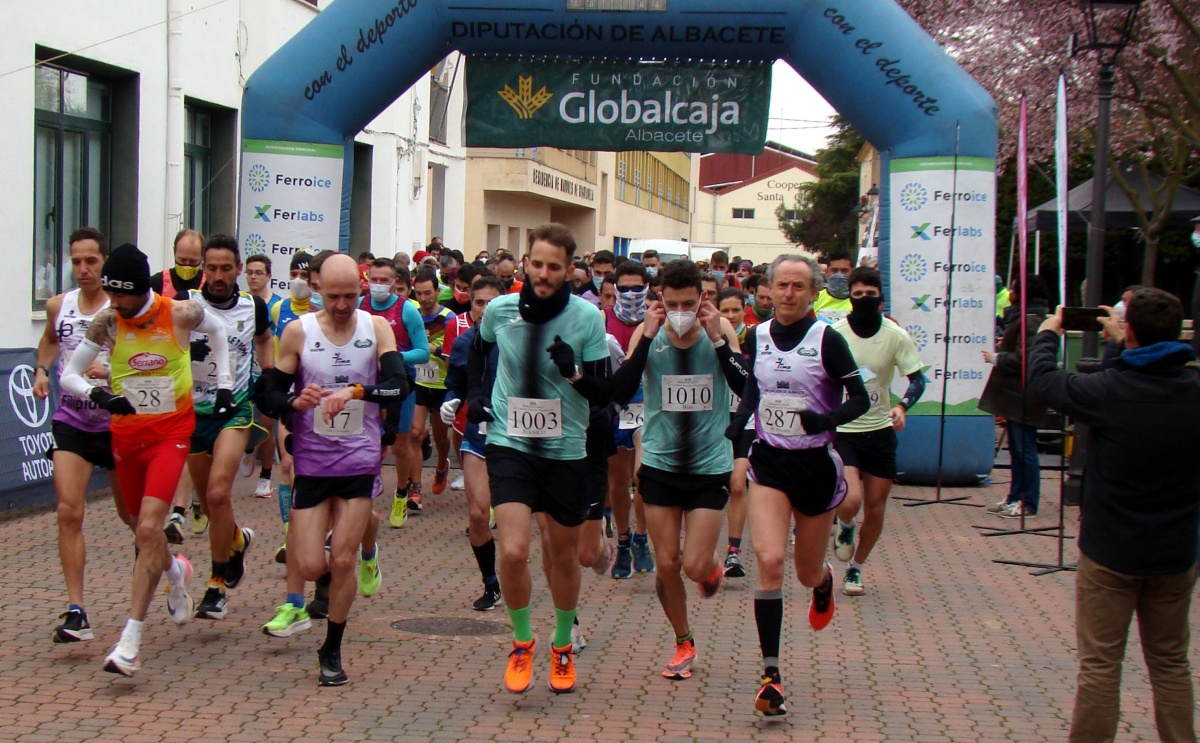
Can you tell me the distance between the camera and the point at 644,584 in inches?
341

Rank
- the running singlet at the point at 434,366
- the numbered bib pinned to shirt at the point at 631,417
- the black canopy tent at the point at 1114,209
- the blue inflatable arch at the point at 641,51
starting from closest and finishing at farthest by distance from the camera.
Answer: the numbered bib pinned to shirt at the point at 631,417
the running singlet at the point at 434,366
the blue inflatable arch at the point at 641,51
the black canopy tent at the point at 1114,209

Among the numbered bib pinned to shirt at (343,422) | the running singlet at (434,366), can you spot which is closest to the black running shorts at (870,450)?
the numbered bib pinned to shirt at (343,422)

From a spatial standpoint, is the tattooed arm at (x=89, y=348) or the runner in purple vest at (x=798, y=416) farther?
the tattooed arm at (x=89, y=348)

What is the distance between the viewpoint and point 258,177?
38.6 ft

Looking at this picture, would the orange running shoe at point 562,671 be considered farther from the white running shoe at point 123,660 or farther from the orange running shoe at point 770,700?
the white running shoe at point 123,660

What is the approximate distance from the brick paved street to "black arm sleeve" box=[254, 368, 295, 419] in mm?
1246

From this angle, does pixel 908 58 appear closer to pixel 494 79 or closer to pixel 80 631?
pixel 494 79

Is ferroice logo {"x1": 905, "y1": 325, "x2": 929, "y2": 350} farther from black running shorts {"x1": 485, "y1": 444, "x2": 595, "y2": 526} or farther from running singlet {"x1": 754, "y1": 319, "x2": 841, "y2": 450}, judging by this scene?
black running shorts {"x1": 485, "y1": 444, "x2": 595, "y2": 526}

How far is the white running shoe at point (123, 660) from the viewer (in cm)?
576

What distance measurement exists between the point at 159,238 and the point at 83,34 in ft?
9.05

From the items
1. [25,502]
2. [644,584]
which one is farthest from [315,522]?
[25,502]

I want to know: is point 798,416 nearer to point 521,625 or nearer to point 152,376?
point 521,625

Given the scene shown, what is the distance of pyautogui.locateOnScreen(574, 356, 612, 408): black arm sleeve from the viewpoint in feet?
19.1

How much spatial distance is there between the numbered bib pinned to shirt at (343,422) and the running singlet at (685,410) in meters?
1.39
